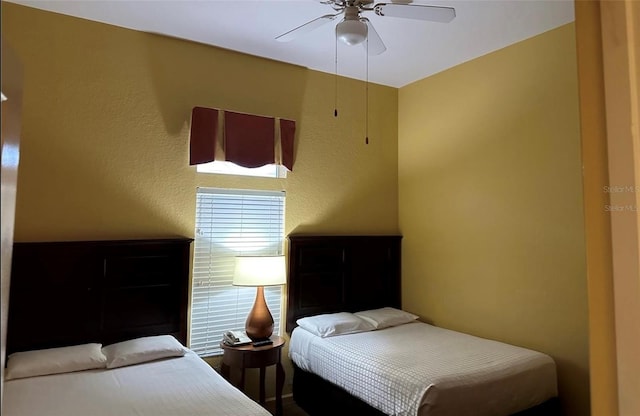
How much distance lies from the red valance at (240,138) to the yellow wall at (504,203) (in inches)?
54.4

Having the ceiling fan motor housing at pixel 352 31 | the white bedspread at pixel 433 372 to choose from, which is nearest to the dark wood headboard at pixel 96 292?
the white bedspread at pixel 433 372

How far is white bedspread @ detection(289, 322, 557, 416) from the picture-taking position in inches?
95.3

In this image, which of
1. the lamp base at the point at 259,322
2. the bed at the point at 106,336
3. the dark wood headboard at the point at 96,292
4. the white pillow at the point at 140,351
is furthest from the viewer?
the lamp base at the point at 259,322

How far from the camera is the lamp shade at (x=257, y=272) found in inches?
127

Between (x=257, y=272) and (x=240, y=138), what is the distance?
3.65 ft

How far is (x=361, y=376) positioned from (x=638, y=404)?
240 cm

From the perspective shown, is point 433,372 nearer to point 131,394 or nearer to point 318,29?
point 131,394

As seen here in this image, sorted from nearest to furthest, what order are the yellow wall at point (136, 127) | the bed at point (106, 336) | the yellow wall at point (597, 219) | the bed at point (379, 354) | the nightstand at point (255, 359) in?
the yellow wall at point (597, 219)
the bed at point (106, 336)
the bed at point (379, 354)
the yellow wall at point (136, 127)
the nightstand at point (255, 359)

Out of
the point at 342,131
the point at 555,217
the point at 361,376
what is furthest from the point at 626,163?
the point at 342,131

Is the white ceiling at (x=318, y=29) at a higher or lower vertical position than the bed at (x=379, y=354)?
higher

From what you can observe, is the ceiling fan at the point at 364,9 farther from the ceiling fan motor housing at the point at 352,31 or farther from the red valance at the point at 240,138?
the red valance at the point at 240,138

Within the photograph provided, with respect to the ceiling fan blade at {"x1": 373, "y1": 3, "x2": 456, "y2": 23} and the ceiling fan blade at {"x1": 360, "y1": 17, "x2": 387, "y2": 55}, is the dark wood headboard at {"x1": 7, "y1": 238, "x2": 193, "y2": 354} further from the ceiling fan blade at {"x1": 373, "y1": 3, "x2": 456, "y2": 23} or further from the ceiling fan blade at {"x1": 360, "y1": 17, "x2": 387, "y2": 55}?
the ceiling fan blade at {"x1": 373, "y1": 3, "x2": 456, "y2": 23}

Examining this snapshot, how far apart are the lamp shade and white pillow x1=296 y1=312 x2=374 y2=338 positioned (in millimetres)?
466

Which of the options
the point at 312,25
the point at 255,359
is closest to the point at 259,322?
the point at 255,359
